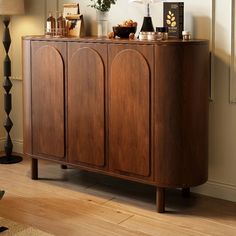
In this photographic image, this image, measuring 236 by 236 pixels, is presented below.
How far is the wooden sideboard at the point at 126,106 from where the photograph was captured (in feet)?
10.6

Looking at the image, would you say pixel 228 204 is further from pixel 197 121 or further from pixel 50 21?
pixel 50 21

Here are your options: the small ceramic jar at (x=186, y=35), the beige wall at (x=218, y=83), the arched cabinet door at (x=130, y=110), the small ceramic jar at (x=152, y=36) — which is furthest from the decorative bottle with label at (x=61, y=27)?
the small ceramic jar at (x=186, y=35)

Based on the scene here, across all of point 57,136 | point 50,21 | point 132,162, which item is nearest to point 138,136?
point 132,162

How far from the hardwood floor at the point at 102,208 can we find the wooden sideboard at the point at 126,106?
17 cm

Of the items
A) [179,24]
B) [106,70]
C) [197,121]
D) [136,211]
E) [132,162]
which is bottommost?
[136,211]

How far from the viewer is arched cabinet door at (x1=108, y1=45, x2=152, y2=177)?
3.29m

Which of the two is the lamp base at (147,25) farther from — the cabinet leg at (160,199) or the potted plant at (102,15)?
the cabinet leg at (160,199)

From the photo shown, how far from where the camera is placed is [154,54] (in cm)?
321

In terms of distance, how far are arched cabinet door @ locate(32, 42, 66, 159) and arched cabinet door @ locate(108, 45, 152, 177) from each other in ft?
1.48

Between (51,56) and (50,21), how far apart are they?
334 mm

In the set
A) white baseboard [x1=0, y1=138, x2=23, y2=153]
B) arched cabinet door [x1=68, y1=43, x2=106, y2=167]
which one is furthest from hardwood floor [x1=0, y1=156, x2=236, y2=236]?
white baseboard [x1=0, y1=138, x2=23, y2=153]

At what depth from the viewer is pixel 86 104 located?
3607 mm

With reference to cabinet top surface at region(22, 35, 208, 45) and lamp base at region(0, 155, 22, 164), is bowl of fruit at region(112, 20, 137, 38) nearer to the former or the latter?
cabinet top surface at region(22, 35, 208, 45)

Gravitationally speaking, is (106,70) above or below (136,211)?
above
